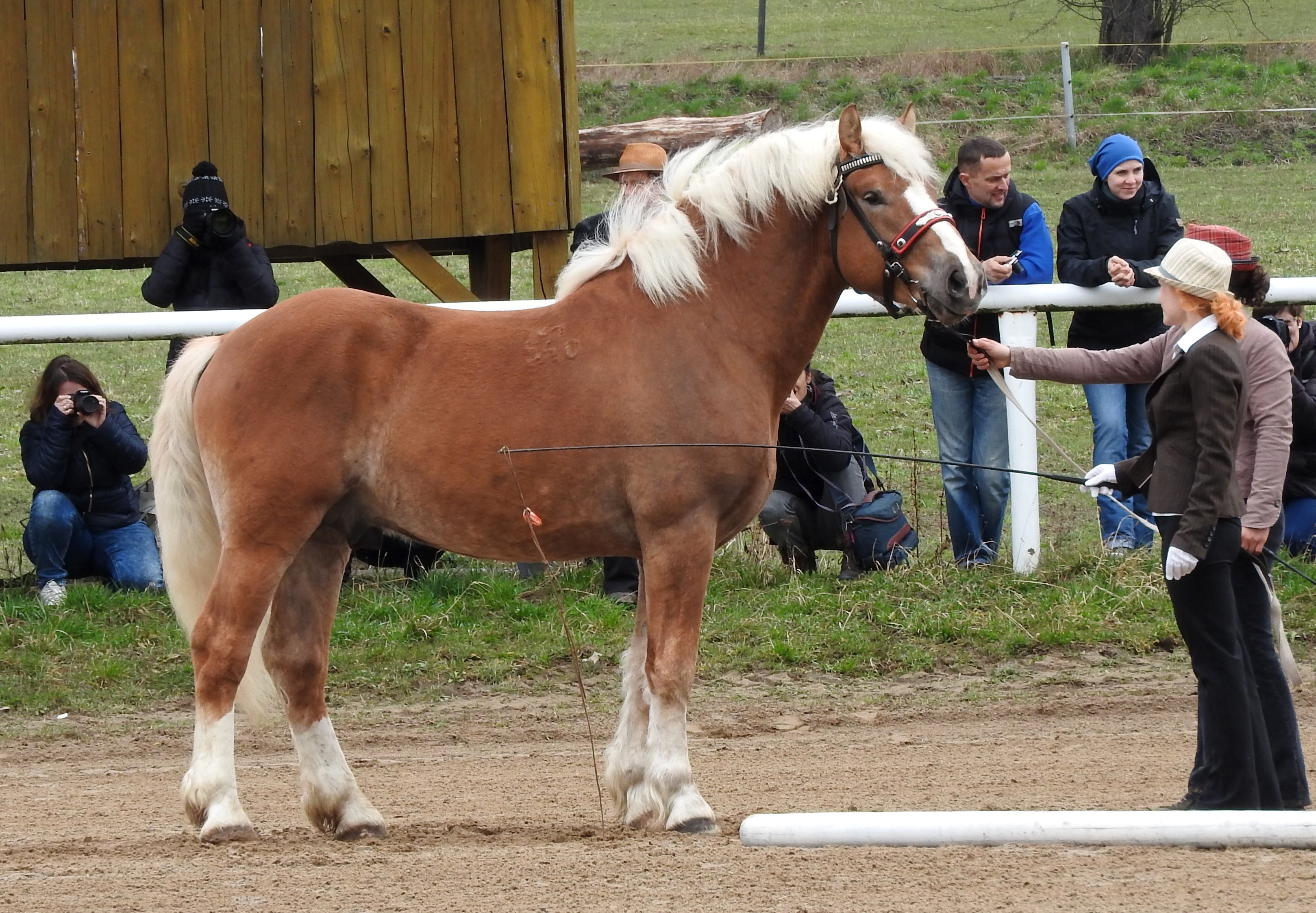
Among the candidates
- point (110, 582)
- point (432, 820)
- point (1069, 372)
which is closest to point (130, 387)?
point (110, 582)

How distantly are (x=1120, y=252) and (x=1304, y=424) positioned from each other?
1.22m

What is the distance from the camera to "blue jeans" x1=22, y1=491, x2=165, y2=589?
284 inches

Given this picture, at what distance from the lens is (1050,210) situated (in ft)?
59.3

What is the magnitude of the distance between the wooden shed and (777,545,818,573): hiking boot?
2.65 m

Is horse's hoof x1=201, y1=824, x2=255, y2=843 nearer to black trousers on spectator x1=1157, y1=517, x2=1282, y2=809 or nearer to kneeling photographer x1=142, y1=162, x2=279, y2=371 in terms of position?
black trousers on spectator x1=1157, y1=517, x2=1282, y2=809

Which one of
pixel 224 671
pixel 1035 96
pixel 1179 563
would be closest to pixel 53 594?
pixel 224 671

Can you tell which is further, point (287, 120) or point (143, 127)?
point (287, 120)

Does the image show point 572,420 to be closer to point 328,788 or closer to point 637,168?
point 328,788

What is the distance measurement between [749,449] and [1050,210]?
14.4 meters

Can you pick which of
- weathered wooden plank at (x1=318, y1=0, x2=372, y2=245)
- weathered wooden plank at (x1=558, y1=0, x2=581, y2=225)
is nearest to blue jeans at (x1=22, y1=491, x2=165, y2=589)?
weathered wooden plank at (x1=318, y1=0, x2=372, y2=245)

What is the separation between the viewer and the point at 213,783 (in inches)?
181

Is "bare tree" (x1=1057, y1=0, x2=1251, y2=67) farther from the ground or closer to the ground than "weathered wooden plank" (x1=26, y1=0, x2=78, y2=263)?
farther from the ground

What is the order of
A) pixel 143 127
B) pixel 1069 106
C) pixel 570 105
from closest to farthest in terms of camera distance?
pixel 143 127 → pixel 570 105 → pixel 1069 106

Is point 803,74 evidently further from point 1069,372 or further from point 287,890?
point 287,890
